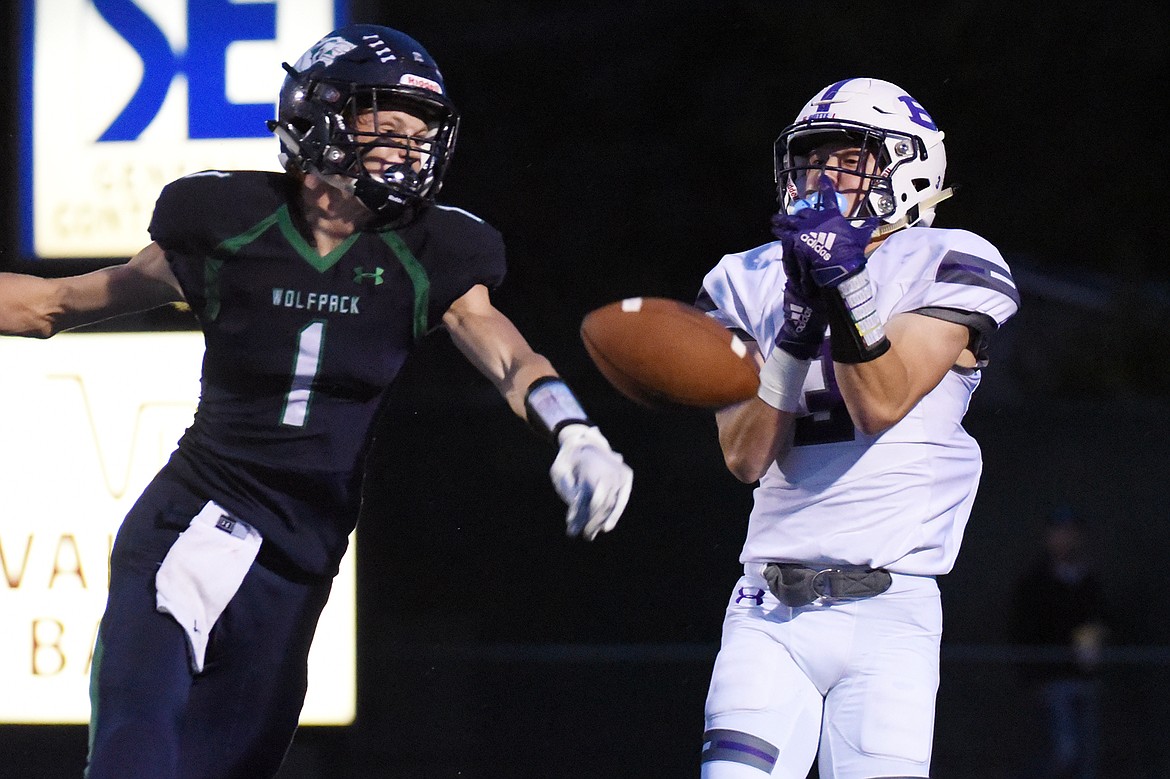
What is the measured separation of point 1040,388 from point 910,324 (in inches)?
455

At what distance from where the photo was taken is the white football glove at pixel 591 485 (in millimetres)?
2797

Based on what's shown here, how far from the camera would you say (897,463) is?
315 centimetres

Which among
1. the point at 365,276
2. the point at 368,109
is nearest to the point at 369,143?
the point at 368,109

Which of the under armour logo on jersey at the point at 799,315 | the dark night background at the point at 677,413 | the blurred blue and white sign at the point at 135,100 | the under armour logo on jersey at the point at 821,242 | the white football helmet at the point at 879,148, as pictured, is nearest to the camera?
the under armour logo on jersey at the point at 821,242

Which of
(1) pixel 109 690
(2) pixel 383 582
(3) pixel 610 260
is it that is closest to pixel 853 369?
(1) pixel 109 690

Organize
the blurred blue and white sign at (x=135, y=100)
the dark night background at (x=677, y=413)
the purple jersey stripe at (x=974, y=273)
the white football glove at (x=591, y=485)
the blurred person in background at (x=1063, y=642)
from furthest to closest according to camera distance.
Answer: the dark night background at (x=677, y=413), the blurred person in background at (x=1063, y=642), the blurred blue and white sign at (x=135, y=100), the purple jersey stripe at (x=974, y=273), the white football glove at (x=591, y=485)

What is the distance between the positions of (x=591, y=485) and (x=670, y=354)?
471 millimetres

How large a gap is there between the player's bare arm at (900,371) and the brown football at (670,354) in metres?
0.19

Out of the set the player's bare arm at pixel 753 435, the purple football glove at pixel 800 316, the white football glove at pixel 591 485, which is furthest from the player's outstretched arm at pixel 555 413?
the purple football glove at pixel 800 316

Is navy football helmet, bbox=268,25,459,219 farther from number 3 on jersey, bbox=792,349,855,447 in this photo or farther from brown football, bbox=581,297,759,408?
number 3 on jersey, bbox=792,349,855,447

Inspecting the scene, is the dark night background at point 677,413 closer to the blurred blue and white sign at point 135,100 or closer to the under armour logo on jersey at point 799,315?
the blurred blue and white sign at point 135,100

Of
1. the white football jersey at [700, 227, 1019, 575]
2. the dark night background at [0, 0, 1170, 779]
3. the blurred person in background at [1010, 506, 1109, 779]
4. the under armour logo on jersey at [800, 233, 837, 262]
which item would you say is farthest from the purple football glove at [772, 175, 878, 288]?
the blurred person in background at [1010, 506, 1109, 779]

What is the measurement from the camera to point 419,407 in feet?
36.8

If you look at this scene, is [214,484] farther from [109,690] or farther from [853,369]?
[853,369]
